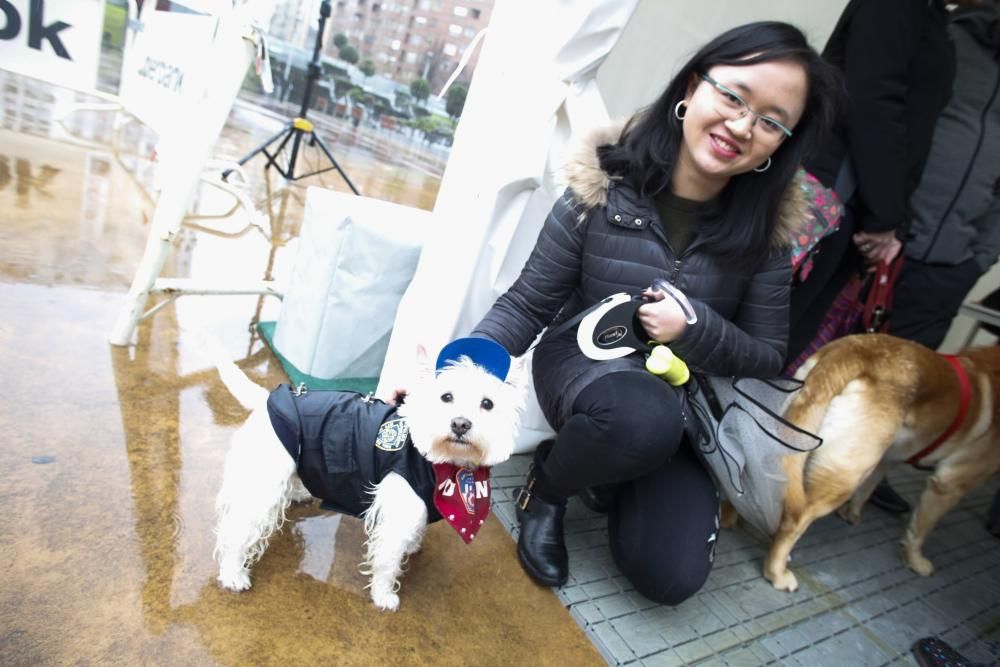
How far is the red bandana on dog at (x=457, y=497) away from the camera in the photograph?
1.59 m

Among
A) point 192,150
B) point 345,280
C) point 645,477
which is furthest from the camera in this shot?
point 345,280

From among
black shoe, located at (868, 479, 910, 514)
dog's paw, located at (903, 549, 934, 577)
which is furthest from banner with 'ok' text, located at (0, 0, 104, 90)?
black shoe, located at (868, 479, 910, 514)

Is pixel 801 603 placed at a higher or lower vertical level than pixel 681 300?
lower

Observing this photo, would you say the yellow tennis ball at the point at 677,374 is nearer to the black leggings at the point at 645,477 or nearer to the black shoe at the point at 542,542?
the black leggings at the point at 645,477

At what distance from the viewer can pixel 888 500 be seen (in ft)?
11.3

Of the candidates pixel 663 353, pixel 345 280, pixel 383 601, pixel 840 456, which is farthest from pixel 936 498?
pixel 345 280

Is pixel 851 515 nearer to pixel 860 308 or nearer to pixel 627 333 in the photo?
pixel 860 308

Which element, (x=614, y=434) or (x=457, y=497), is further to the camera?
(x=614, y=434)

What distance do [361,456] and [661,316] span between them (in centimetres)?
96

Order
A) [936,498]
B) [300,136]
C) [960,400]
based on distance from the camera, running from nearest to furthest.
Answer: [960,400] < [936,498] < [300,136]

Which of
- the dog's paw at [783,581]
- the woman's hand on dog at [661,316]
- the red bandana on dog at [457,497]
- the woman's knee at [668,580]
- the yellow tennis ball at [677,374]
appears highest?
the woman's hand on dog at [661,316]

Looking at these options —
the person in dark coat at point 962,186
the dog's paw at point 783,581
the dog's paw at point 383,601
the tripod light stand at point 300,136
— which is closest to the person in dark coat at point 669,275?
the dog's paw at point 383,601

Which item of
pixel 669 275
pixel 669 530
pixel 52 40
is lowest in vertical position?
pixel 669 530

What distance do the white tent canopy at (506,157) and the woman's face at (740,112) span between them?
47cm
